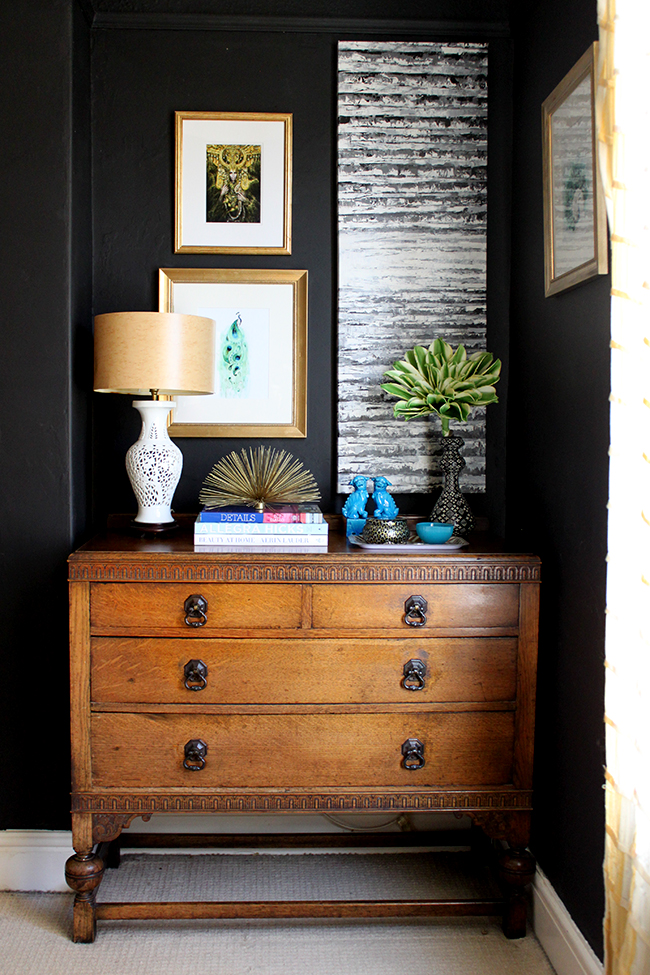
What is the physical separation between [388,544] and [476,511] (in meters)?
0.52

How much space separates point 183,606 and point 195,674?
170 millimetres

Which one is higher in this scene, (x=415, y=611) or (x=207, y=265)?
(x=207, y=265)

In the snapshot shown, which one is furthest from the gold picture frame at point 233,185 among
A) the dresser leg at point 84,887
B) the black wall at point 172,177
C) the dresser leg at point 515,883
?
the dresser leg at point 515,883

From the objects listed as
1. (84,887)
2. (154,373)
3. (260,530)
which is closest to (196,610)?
(260,530)

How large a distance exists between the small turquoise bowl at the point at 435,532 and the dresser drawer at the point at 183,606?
15.5 inches

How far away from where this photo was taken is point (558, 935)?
71.0 inches

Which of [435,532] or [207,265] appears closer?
[435,532]

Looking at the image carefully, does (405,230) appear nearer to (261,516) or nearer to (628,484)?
(261,516)

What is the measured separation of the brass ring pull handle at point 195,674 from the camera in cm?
181

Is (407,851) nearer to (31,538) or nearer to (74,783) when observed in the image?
(74,783)

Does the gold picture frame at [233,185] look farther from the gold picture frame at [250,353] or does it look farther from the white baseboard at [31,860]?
the white baseboard at [31,860]

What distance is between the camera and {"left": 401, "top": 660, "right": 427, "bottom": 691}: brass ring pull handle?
5.98 feet

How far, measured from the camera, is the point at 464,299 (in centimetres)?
232

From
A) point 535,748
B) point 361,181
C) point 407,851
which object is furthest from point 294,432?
point 407,851
